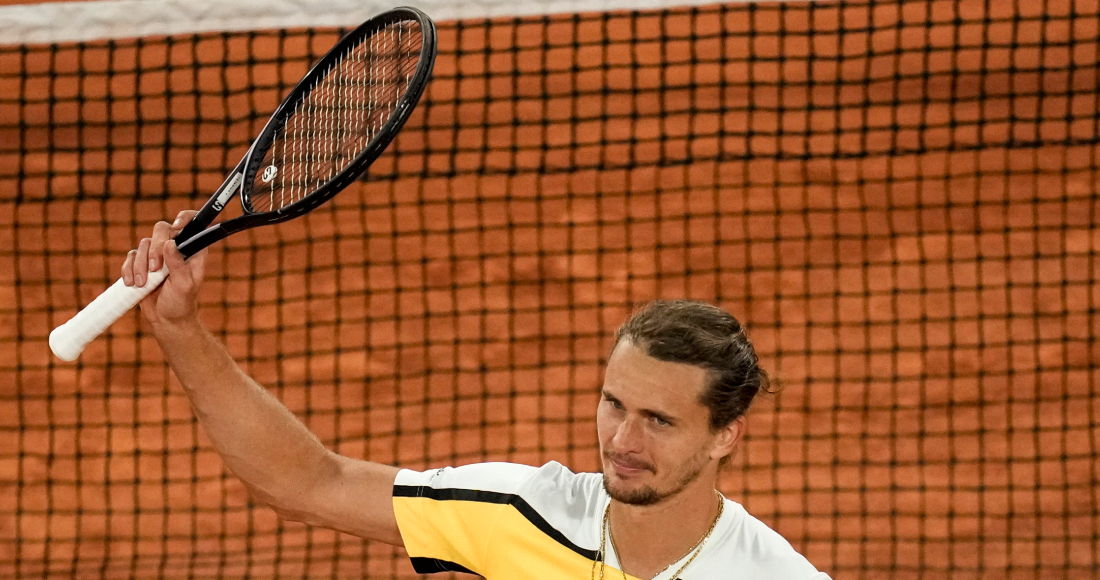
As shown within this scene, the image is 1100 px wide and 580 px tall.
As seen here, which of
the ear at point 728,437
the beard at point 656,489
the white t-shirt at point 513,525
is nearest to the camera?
the beard at point 656,489

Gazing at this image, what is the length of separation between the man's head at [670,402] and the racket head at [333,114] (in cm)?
92

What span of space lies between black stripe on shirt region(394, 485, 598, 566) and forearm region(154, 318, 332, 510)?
0.23 meters

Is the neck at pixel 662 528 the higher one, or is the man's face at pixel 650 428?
the man's face at pixel 650 428

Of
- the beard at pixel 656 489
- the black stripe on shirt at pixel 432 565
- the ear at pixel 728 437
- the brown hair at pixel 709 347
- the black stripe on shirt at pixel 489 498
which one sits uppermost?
the brown hair at pixel 709 347

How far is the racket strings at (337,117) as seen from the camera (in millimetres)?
3072

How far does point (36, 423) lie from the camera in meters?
6.97

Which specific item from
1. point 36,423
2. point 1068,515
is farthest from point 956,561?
point 36,423

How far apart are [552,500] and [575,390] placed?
4111mm

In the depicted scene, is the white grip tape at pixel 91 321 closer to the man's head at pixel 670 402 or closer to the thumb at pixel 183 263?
the thumb at pixel 183 263

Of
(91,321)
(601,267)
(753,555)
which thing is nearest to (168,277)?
(91,321)

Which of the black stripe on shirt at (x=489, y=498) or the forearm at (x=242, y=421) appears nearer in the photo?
the forearm at (x=242, y=421)

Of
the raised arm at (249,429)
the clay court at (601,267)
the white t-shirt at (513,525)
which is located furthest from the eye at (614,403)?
the clay court at (601,267)

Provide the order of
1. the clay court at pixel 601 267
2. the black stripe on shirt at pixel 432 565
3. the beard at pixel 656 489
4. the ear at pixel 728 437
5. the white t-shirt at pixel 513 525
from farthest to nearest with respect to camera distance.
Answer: the clay court at pixel 601 267 < the black stripe on shirt at pixel 432 565 < the white t-shirt at pixel 513 525 < the ear at pixel 728 437 < the beard at pixel 656 489

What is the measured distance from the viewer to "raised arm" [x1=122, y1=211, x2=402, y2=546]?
2662 millimetres
